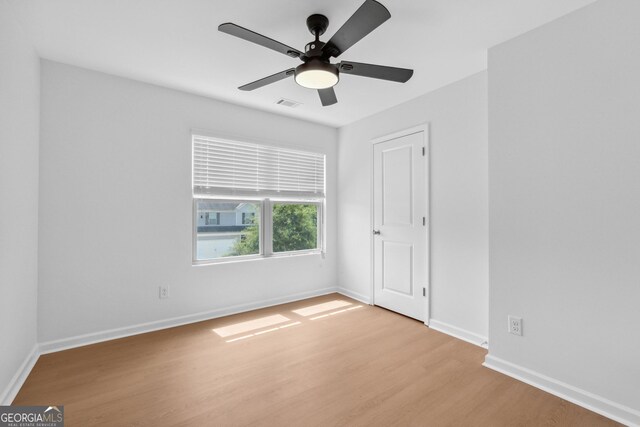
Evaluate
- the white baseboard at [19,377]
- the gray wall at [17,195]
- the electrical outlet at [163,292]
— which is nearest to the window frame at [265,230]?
the electrical outlet at [163,292]

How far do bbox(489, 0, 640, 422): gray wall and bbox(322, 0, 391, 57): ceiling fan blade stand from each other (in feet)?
A: 4.43

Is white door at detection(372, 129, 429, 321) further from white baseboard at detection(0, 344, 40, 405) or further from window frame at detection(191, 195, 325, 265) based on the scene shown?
white baseboard at detection(0, 344, 40, 405)

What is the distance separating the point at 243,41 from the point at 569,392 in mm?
3356

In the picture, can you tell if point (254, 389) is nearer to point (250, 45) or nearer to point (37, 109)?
point (250, 45)

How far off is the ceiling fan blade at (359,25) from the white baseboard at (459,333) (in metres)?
2.72

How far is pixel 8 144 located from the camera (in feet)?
6.12

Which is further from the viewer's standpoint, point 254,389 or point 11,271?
point 254,389

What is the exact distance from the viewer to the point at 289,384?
2.12 metres

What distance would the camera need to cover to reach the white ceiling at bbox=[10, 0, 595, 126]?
74.2 inches

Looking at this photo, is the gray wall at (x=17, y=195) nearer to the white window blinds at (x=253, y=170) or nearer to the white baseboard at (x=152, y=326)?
the white baseboard at (x=152, y=326)

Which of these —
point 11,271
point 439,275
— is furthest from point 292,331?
point 11,271

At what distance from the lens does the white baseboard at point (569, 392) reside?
1.73 m

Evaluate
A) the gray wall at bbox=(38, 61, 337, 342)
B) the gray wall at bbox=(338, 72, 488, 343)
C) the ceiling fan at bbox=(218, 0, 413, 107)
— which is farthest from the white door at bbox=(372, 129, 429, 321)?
the gray wall at bbox=(38, 61, 337, 342)

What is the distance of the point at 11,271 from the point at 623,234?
3.84 metres
